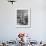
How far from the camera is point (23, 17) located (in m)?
4.86

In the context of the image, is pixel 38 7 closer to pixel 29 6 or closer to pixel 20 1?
pixel 29 6

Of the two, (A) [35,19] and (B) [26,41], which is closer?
(B) [26,41]

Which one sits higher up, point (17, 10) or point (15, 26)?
point (17, 10)

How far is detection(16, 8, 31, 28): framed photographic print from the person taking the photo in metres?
A: 4.84

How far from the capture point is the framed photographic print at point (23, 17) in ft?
15.9

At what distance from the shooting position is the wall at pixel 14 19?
4.79 metres

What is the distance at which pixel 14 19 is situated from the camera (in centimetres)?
482

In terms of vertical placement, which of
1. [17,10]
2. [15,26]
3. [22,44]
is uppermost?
[17,10]

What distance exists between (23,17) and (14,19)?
35 centimetres

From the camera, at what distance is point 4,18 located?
189 inches

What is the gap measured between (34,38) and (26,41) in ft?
2.63

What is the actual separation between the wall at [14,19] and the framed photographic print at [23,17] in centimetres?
11

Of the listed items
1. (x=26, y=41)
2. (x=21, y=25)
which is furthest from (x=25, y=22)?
(x=26, y=41)

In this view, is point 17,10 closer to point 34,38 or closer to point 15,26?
point 15,26
